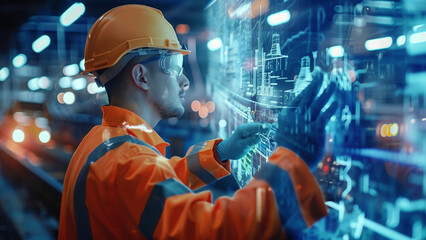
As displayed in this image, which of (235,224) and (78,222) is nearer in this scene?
(235,224)

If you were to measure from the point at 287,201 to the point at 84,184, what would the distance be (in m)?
0.64

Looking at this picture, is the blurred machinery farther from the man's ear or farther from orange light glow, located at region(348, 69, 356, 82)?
the man's ear

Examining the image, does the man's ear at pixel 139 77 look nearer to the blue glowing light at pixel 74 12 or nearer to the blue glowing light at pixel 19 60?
the blue glowing light at pixel 74 12

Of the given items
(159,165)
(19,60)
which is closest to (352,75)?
(159,165)

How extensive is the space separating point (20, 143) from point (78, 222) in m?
8.95

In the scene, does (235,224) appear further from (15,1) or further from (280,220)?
(15,1)

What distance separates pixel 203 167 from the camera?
145 cm

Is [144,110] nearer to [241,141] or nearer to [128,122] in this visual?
[128,122]

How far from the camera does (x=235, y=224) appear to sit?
0.83 m

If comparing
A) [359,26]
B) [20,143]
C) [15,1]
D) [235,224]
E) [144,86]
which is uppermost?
[15,1]

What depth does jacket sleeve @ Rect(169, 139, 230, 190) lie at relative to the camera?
1.45 metres

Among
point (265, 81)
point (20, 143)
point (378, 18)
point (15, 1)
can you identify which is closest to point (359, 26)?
point (378, 18)

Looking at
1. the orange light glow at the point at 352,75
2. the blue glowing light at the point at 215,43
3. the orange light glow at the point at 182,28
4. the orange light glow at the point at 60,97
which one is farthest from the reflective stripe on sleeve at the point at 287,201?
the orange light glow at the point at 60,97

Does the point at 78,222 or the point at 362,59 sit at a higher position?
the point at 362,59
